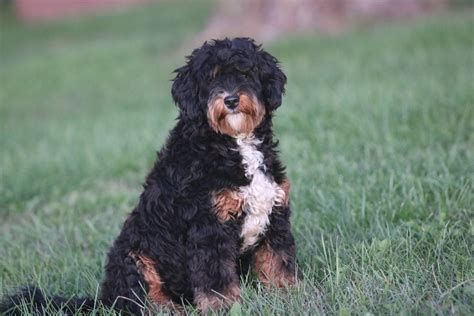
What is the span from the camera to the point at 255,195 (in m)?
3.92

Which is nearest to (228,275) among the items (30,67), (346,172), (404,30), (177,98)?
(177,98)

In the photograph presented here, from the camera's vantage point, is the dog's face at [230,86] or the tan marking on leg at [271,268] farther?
the tan marking on leg at [271,268]

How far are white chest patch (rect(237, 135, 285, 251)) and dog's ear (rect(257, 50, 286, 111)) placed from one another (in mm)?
286

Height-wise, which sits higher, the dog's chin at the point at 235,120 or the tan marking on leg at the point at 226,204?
the dog's chin at the point at 235,120

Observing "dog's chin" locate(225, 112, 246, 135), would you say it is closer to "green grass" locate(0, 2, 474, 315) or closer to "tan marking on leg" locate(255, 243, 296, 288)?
"tan marking on leg" locate(255, 243, 296, 288)

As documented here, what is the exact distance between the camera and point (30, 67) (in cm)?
1678

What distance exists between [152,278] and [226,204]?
28.6 inches

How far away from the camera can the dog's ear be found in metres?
4.16

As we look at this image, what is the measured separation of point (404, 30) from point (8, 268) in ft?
31.4

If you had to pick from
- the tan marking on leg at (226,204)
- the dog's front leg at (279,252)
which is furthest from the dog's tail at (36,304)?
the dog's front leg at (279,252)

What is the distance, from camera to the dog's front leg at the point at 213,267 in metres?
3.84

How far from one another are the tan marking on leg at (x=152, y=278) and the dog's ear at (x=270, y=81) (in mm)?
1248

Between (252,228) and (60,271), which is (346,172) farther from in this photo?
(60,271)

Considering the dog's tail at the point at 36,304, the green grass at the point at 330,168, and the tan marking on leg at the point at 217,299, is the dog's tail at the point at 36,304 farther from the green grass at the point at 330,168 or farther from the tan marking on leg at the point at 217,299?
the tan marking on leg at the point at 217,299
